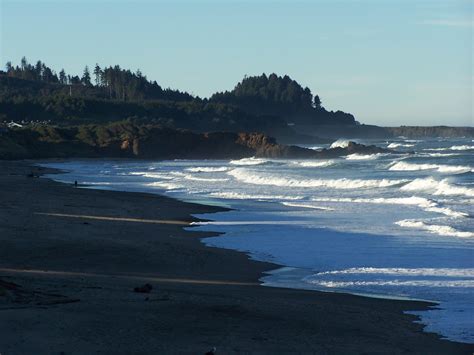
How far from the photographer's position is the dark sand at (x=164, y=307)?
32.3 ft

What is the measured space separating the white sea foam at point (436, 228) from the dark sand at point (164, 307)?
217 inches

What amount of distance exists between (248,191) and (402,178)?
8756 millimetres

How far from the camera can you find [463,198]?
105ft

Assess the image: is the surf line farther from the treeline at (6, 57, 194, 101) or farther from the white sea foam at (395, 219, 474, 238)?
the treeline at (6, 57, 194, 101)

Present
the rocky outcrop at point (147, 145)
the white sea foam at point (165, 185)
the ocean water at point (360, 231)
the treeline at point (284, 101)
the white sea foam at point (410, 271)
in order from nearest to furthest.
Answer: the ocean water at point (360, 231) → the white sea foam at point (410, 271) → the white sea foam at point (165, 185) → the rocky outcrop at point (147, 145) → the treeline at point (284, 101)

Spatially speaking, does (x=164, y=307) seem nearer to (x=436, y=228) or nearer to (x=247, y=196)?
(x=436, y=228)

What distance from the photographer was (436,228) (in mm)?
22156

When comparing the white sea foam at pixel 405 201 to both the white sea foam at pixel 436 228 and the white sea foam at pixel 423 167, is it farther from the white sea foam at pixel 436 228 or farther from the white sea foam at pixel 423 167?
the white sea foam at pixel 423 167

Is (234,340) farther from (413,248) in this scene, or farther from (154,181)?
(154,181)

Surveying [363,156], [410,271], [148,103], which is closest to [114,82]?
[148,103]

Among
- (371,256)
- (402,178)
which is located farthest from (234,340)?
(402,178)

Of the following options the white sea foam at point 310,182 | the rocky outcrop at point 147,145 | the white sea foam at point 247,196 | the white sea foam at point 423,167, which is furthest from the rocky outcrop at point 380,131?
the white sea foam at point 247,196

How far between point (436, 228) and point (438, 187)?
14599 millimetres

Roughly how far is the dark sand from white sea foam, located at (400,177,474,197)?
53.1 feet
